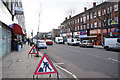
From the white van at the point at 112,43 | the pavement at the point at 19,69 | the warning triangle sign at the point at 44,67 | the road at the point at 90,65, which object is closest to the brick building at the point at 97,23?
the white van at the point at 112,43

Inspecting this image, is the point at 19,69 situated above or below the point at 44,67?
below

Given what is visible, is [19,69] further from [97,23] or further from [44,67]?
[97,23]

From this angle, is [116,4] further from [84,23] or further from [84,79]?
[84,79]

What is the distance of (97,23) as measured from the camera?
118 feet

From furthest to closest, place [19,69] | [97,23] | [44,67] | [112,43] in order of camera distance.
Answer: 1. [97,23]
2. [112,43]
3. [19,69]
4. [44,67]

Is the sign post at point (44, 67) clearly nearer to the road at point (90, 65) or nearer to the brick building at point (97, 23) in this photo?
the road at point (90, 65)

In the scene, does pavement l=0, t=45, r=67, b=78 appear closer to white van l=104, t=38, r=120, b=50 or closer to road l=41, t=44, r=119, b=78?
road l=41, t=44, r=119, b=78

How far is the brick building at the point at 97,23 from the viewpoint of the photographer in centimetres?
2925

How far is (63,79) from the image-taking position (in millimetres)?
5508

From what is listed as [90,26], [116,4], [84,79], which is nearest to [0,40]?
[84,79]

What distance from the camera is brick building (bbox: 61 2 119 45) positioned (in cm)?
2925

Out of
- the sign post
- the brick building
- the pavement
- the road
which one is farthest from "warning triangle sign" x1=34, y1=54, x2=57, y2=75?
the brick building

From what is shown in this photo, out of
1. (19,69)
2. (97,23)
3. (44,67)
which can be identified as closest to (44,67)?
(44,67)

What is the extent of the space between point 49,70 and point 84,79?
1.79m
